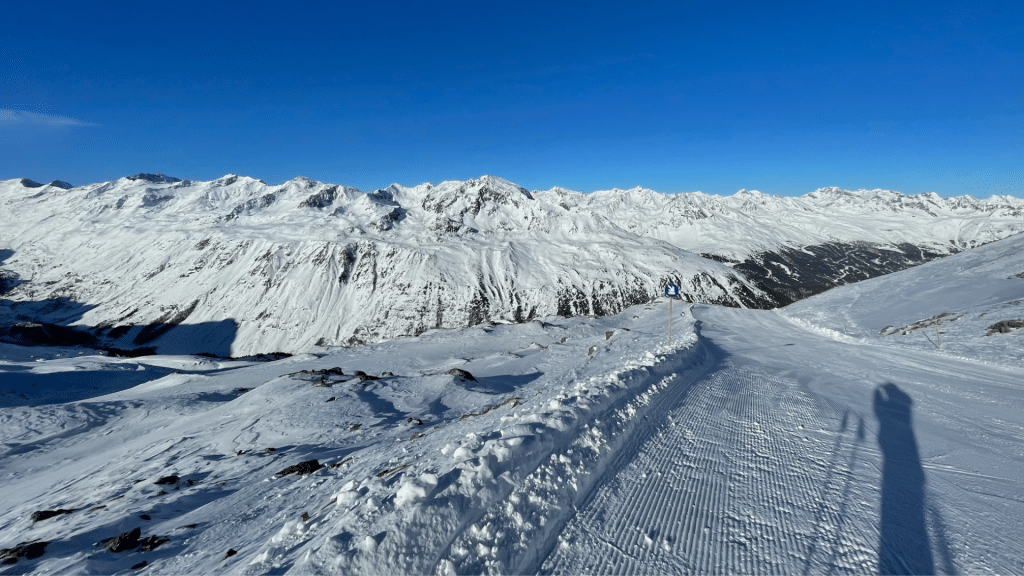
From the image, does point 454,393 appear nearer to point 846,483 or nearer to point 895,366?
point 846,483

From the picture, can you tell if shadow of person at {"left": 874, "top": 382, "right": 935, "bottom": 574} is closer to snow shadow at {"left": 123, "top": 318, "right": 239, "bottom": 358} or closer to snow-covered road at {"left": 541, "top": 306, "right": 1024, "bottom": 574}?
snow-covered road at {"left": 541, "top": 306, "right": 1024, "bottom": 574}

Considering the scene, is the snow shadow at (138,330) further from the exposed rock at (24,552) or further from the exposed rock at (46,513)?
the exposed rock at (24,552)

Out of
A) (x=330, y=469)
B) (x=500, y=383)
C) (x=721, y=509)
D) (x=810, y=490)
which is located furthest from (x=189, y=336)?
(x=810, y=490)

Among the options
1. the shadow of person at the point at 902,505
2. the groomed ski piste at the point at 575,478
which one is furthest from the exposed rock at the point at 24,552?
the shadow of person at the point at 902,505

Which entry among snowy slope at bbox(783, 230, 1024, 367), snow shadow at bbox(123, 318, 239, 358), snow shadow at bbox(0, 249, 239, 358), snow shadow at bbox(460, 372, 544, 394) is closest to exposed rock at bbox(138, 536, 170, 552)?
snow shadow at bbox(460, 372, 544, 394)

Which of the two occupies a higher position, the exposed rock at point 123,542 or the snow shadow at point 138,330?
the exposed rock at point 123,542
